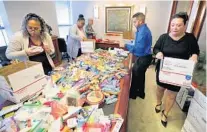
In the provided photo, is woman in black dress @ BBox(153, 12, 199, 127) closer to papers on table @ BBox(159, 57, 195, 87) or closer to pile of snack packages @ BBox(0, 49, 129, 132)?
papers on table @ BBox(159, 57, 195, 87)

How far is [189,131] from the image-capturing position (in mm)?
1362

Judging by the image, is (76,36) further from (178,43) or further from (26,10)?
(178,43)

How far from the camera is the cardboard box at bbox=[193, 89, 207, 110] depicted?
110cm

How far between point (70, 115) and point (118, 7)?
342cm

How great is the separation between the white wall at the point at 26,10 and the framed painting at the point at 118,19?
1.60 meters

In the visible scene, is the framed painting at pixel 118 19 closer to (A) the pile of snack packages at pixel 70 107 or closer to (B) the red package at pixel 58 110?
(A) the pile of snack packages at pixel 70 107

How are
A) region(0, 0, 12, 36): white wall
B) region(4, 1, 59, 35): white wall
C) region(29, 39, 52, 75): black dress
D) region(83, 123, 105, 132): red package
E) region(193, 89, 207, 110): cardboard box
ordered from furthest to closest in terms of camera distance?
region(4, 1, 59, 35): white wall, region(0, 0, 12, 36): white wall, region(29, 39, 52, 75): black dress, region(193, 89, 207, 110): cardboard box, region(83, 123, 105, 132): red package

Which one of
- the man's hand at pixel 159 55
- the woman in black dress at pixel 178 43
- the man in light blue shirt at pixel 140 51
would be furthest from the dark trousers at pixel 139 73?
the man's hand at pixel 159 55

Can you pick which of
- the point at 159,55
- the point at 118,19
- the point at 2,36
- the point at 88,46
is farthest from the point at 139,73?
the point at 2,36

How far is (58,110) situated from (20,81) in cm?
37

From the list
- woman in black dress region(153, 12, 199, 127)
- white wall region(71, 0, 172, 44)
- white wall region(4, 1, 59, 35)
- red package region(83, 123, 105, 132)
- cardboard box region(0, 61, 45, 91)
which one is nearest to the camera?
red package region(83, 123, 105, 132)

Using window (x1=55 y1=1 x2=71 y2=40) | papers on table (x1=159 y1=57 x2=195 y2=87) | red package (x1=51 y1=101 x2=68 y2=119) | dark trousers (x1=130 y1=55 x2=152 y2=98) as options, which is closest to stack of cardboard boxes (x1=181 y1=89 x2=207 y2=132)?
papers on table (x1=159 y1=57 x2=195 y2=87)

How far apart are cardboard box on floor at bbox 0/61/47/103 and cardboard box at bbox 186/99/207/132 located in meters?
1.47

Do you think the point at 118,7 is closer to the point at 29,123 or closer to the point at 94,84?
the point at 94,84
